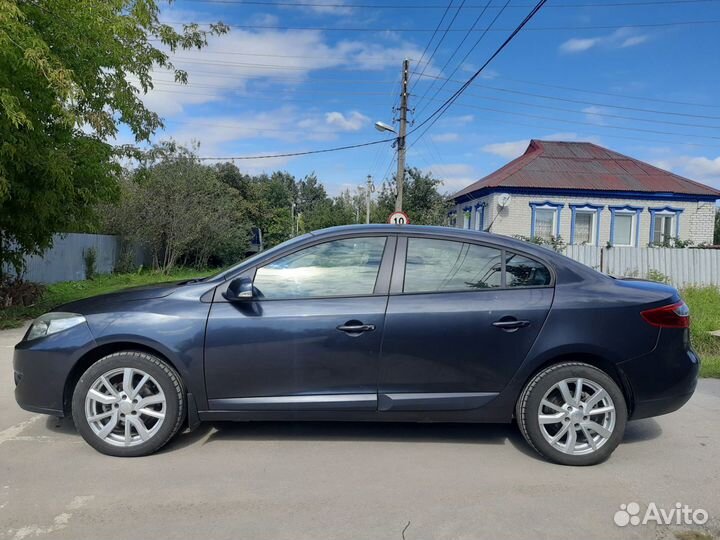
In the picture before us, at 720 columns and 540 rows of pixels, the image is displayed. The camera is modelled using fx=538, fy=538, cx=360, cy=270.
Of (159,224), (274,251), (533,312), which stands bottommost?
(533,312)

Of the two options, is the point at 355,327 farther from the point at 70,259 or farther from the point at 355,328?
the point at 70,259

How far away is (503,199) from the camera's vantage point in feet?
63.4

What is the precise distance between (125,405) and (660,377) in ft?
12.4

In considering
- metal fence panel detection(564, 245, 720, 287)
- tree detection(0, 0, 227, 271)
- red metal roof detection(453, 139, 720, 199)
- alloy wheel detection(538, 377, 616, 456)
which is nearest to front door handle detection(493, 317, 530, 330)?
alloy wheel detection(538, 377, 616, 456)

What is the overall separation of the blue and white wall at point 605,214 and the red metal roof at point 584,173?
443 mm

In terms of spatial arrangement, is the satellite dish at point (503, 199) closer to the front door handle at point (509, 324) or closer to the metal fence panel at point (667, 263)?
the metal fence panel at point (667, 263)

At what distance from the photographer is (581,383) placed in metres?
3.79

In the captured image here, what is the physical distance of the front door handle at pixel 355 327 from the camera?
375cm

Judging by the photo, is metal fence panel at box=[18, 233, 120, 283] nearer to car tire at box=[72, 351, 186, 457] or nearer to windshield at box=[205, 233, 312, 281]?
car tire at box=[72, 351, 186, 457]

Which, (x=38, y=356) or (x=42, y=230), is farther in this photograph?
(x=42, y=230)

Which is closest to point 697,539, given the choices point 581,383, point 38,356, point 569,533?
point 569,533

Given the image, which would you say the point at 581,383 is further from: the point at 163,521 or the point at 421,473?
the point at 163,521

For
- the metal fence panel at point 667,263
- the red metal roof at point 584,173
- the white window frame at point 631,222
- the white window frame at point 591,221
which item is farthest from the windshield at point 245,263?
the white window frame at point 631,222

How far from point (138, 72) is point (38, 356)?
344 inches
